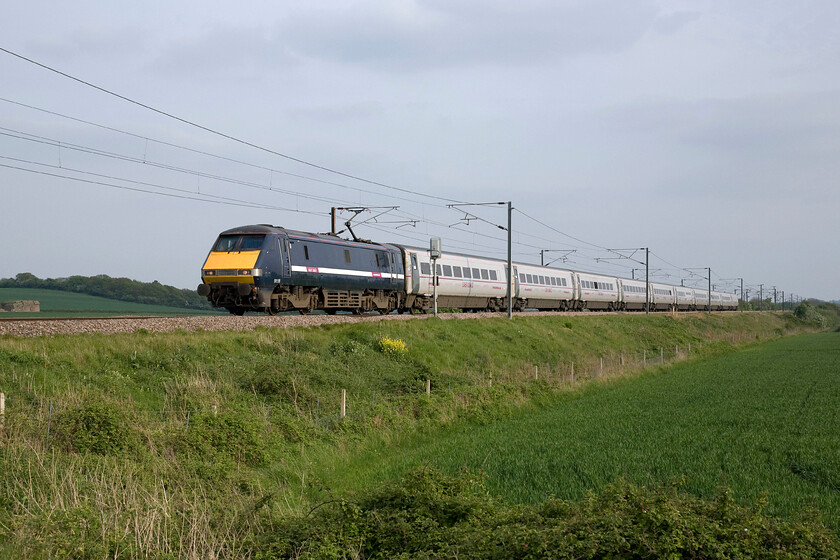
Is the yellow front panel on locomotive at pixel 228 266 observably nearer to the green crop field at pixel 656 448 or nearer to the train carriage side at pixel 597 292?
the green crop field at pixel 656 448

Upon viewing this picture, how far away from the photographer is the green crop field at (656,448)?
41.2ft

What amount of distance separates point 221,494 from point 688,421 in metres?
14.0

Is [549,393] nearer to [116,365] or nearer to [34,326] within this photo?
[116,365]

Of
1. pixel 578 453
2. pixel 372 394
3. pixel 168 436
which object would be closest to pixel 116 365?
pixel 168 436

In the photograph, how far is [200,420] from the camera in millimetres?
14023

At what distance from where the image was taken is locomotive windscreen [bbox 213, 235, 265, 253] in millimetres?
26480

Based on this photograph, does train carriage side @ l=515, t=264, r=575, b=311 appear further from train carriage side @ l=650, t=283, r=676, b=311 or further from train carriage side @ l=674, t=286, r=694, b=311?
train carriage side @ l=674, t=286, r=694, b=311

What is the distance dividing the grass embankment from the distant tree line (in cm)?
4513

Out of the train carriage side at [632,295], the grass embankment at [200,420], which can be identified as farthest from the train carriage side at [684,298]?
the grass embankment at [200,420]

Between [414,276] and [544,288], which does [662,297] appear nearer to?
[544,288]

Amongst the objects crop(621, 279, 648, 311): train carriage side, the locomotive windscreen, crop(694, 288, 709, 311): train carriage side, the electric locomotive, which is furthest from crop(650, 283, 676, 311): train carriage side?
the locomotive windscreen

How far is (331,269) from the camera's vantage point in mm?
30156

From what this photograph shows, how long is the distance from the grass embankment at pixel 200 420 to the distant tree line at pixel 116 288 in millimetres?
45128

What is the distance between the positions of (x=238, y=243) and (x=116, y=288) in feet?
157
